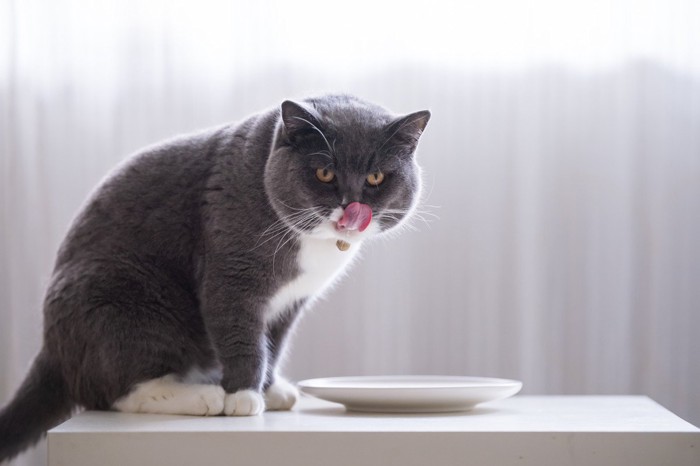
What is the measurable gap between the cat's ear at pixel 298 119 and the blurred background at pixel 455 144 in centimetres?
81

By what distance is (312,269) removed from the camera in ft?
4.83

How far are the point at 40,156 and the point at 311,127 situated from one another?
1.10 meters

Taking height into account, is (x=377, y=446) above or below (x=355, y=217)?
below

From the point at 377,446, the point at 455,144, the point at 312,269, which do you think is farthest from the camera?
the point at 455,144

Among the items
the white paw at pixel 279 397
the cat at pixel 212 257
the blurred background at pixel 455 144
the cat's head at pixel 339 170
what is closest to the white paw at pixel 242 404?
the cat at pixel 212 257

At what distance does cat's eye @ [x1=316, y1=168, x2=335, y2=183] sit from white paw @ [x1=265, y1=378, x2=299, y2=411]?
1.37 ft

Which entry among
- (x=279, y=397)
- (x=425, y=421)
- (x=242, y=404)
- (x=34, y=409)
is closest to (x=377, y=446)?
(x=425, y=421)

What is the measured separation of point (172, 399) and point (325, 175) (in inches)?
17.7

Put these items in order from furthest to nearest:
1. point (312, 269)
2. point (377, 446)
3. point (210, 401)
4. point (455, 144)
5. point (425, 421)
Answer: point (455, 144)
point (312, 269)
point (210, 401)
point (425, 421)
point (377, 446)

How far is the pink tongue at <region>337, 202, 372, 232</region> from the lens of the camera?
1.32m

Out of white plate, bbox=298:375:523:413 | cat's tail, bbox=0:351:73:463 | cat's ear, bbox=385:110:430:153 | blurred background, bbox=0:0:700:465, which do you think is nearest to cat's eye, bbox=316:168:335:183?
cat's ear, bbox=385:110:430:153

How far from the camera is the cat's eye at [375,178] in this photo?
1355 millimetres

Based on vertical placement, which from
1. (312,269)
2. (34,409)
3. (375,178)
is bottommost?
(34,409)

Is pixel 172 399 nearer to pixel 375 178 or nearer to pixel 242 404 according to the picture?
pixel 242 404
